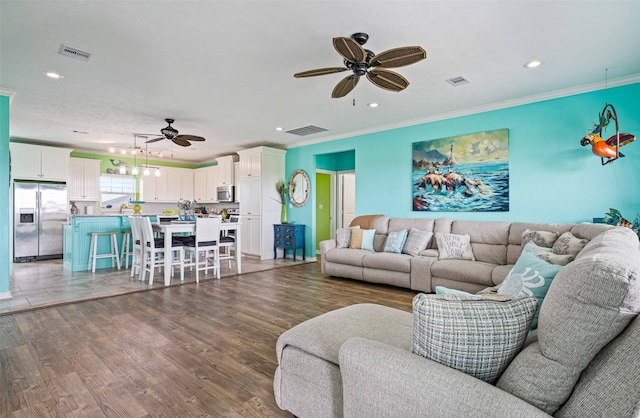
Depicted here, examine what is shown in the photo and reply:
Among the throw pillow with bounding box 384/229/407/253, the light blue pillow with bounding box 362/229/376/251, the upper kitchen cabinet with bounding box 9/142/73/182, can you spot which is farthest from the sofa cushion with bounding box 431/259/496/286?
the upper kitchen cabinet with bounding box 9/142/73/182

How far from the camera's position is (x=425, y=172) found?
5.28 meters

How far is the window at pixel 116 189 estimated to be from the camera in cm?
844

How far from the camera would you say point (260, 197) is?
287 inches

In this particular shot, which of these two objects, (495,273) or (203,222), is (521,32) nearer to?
(495,273)

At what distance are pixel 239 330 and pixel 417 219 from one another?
319 cm

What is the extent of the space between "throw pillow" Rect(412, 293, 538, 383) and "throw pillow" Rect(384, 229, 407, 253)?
374cm

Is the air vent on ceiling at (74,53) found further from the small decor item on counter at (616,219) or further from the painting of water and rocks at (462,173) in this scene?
Answer: the small decor item on counter at (616,219)

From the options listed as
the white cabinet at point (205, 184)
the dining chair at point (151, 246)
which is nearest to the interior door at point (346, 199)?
the white cabinet at point (205, 184)

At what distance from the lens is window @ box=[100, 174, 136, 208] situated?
844cm

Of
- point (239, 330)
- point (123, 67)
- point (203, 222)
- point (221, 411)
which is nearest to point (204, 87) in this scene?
point (123, 67)

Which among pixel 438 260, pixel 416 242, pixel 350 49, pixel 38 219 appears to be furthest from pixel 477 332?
pixel 38 219

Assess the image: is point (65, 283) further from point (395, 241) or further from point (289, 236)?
point (395, 241)

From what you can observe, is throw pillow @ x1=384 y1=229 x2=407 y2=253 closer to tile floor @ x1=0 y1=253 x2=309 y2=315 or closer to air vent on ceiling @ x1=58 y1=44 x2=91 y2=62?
tile floor @ x1=0 y1=253 x2=309 y2=315

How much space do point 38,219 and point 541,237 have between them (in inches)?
357
